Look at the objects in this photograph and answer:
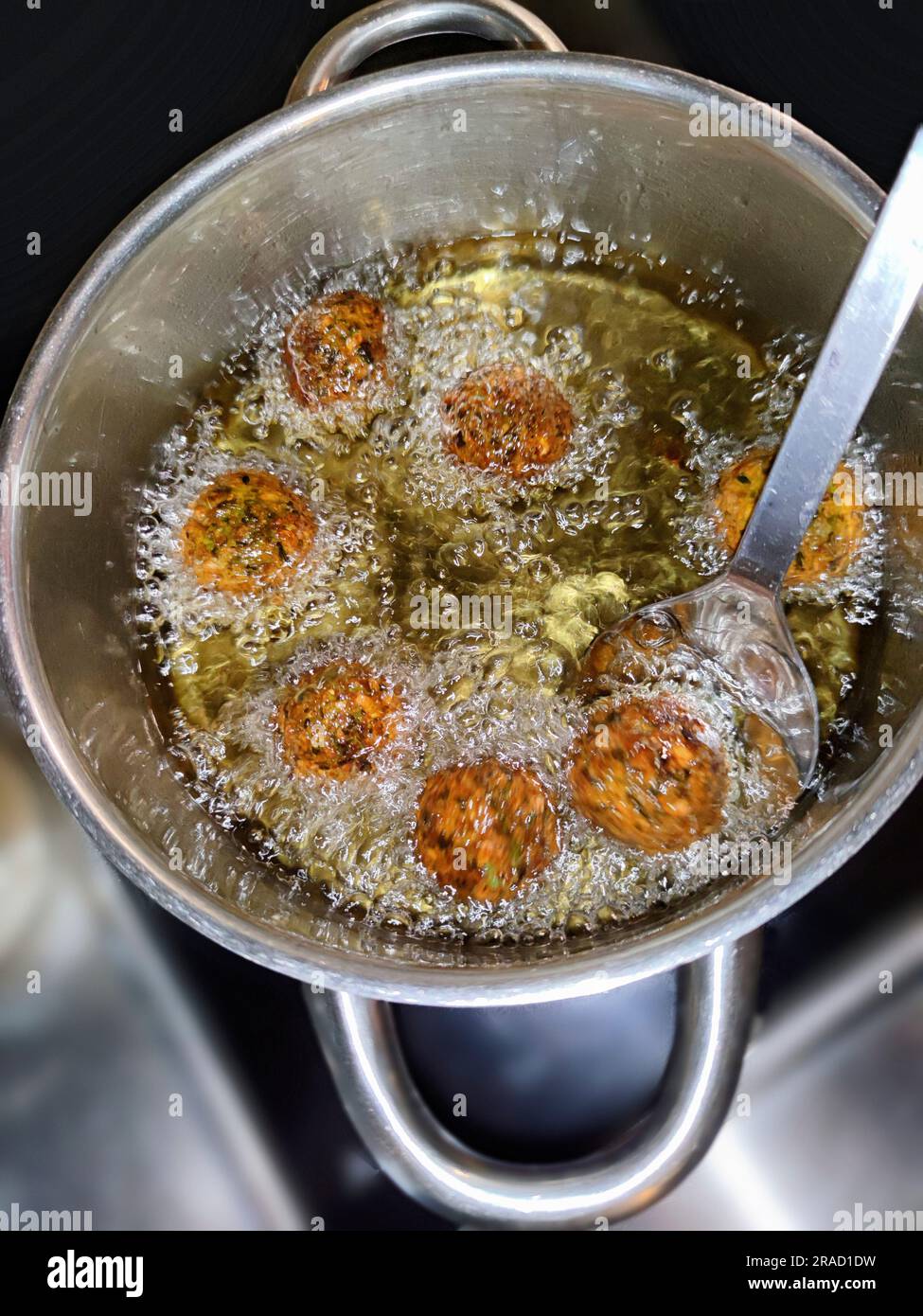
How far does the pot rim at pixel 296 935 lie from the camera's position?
0.57 meters

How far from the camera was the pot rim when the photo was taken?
0.57m

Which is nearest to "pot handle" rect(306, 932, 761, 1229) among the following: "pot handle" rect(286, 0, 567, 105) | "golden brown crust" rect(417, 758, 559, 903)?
"golden brown crust" rect(417, 758, 559, 903)

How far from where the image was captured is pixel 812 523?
0.69 meters

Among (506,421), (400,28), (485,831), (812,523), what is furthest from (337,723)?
(400,28)

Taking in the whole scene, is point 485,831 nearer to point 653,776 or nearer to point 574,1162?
point 653,776

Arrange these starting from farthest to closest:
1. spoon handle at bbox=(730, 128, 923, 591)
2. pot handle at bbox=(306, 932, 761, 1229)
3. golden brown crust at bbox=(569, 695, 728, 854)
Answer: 1. pot handle at bbox=(306, 932, 761, 1229)
2. golden brown crust at bbox=(569, 695, 728, 854)
3. spoon handle at bbox=(730, 128, 923, 591)

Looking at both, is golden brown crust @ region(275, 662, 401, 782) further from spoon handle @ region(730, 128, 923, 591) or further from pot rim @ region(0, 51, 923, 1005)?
spoon handle @ region(730, 128, 923, 591)

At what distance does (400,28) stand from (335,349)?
24cm

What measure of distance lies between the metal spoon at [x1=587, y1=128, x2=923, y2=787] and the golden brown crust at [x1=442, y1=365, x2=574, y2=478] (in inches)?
6.0

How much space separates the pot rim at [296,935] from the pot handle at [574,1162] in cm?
23

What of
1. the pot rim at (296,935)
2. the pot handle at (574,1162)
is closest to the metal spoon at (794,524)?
the pot rim at (296,935)

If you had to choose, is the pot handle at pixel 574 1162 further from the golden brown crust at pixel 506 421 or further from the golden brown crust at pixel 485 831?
the golden brown crust at pixel 506 421

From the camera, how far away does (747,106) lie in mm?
610
